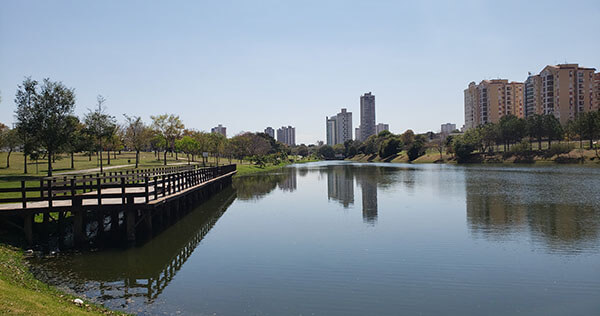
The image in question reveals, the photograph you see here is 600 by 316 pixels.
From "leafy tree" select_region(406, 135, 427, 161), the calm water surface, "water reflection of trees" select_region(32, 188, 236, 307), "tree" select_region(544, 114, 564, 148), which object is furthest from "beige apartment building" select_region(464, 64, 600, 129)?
"water reflection of trees" select_region(32, 188, 236, 307)

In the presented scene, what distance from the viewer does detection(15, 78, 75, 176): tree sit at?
122 ft

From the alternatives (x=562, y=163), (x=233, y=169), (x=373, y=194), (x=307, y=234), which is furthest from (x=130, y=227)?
(x=562, y=163)

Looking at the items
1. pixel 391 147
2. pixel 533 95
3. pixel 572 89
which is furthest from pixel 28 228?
pixel 533 95

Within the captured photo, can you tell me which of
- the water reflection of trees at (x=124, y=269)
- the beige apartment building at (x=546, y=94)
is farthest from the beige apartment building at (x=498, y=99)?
the water reflection of trees at (x=124, y=269)

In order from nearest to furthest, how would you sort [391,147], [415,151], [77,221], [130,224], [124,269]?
[124,269]
[77,221]
[130,224]
[415,151]
[391,147]

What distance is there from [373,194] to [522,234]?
18.1m

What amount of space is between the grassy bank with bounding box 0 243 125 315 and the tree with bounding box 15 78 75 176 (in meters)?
27.9

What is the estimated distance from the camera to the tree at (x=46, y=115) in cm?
3712

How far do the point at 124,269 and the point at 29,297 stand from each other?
476cm

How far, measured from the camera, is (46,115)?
123 feet

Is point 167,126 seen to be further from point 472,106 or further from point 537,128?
point 472,106

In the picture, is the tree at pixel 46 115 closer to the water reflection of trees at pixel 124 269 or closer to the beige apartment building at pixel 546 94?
the water reflection of trees at pixel 124 269

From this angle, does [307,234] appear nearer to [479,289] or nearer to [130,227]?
[130,227]

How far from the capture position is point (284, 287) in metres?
11.8
